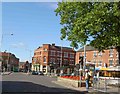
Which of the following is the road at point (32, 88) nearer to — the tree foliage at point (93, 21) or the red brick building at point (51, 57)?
the tree foliage at point (93, 21)

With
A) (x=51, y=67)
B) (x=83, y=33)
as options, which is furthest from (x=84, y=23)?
(x=51, y=67)

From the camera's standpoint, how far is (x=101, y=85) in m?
32.1

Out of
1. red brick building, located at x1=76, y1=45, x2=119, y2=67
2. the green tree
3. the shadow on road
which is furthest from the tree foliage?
red brick building, located at x1=76, y1=45, x2=119, y2=67

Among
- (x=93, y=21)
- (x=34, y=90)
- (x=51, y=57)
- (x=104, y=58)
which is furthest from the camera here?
(x=51, y=57)

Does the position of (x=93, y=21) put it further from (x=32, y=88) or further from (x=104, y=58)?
(x=104, y=58)

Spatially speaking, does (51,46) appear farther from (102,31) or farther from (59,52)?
(102,31)

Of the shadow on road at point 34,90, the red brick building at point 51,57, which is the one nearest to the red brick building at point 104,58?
the red brick building at point 51,57

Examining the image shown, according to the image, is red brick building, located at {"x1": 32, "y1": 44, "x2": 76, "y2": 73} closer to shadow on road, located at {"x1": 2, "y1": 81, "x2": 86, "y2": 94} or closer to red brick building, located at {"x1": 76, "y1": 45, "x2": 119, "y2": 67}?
red brick building, located at {"x1": 76, "y1": 45, "x2": 119, "y2": 67}

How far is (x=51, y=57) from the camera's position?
138 metres

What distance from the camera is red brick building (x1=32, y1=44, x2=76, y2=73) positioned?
134575mm

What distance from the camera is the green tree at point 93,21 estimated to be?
80.0 feet

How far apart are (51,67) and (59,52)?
12564mm

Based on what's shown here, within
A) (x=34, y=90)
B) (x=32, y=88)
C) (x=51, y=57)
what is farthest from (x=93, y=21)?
(x=51, y=57)

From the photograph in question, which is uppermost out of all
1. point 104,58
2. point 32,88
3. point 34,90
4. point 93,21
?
point 104,58
